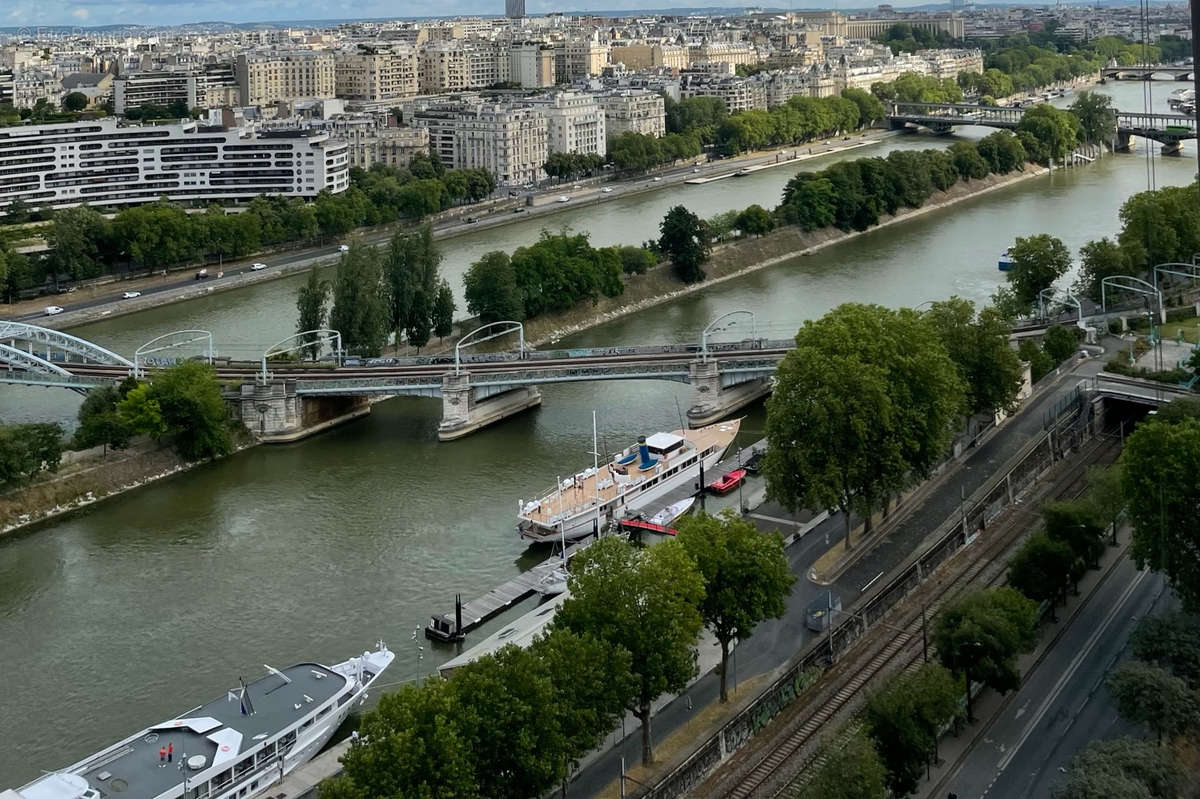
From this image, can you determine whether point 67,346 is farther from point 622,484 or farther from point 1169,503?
point 1169,503

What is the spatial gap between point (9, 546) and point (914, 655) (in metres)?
8.13

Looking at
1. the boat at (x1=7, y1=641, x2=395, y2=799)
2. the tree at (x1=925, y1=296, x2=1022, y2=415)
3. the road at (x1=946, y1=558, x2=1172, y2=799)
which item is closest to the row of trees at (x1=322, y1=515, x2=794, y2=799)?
the boat at (x1=7, y1=641, x2=395, y2=799)

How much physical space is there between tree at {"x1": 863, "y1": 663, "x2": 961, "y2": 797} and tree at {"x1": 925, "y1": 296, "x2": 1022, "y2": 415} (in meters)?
5.56

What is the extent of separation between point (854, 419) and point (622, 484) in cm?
290

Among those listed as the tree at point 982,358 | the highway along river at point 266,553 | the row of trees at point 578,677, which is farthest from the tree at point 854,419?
the highway along river at point 266,553

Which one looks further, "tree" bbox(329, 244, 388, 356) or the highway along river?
"tree" bbox(329, 244, 388, 356)

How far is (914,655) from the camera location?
31.8 feet

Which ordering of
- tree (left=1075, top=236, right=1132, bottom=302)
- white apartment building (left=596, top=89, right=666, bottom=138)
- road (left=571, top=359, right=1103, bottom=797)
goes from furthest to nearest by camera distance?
1. white apartment building (left=596, top=89, right=666, bottom=138)
2. tree (left=1075, top=236, right=1132, bottom=302)
3. road (left=571, top=359, right=1103, bottom=797)

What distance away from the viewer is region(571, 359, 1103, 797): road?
28.9ft

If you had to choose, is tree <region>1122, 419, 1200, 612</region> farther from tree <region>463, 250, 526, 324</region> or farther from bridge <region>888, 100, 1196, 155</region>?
bridge <region>888, 100, 1196, 155</region>

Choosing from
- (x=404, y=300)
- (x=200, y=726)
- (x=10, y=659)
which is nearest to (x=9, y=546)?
(x=10, y=659)

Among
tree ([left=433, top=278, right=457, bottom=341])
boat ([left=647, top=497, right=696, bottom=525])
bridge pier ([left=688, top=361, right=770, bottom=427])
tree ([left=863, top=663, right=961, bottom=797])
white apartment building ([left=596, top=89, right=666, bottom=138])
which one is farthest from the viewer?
white apartment building ([left=596, top=89, right=666, bottom=138])

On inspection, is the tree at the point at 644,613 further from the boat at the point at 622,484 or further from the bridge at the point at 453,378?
the bridge at the point at 453,378

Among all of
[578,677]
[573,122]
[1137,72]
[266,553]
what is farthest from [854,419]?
[1137,72]
